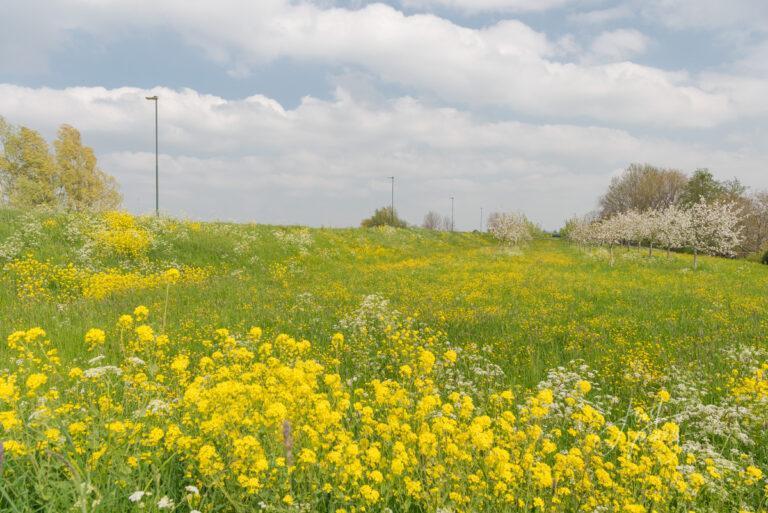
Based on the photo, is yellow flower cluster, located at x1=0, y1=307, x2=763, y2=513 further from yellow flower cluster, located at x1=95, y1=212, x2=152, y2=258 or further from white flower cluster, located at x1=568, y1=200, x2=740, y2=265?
white flower cluster, located at x1=568, y1=200, x2=740, y2=265

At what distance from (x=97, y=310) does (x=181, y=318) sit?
267cm

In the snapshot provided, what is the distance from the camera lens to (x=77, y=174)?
40562 millimetres

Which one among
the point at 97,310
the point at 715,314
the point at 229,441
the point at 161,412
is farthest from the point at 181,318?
the point at 715,314

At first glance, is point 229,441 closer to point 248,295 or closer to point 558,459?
point 558,459

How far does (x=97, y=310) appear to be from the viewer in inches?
460

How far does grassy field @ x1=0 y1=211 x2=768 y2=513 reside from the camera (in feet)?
11.5

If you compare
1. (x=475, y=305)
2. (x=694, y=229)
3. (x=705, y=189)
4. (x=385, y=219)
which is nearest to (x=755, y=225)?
(x=705, y=189)

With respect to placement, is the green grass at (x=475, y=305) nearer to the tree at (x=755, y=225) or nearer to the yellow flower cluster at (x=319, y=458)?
the yellow flower cluster at (x=319, y=458)

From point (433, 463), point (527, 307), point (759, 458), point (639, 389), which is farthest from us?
point (527, 307)

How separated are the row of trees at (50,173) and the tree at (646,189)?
7223cm

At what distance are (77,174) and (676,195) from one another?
84205 millimetres

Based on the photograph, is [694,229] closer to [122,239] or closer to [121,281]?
[121,281]

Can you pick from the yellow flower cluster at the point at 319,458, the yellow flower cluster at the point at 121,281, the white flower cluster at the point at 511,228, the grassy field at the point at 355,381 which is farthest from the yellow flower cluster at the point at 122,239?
the white flower cluster at the point at 511,228

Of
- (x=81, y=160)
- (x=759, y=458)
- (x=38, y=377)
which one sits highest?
(x=81, y=160)
